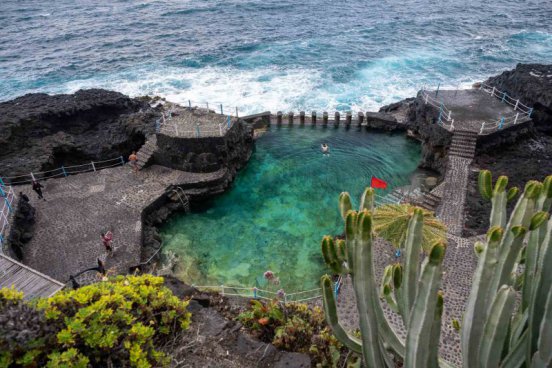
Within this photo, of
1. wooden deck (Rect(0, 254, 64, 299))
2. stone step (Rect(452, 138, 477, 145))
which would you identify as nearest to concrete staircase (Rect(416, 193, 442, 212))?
stone step (Rect(452, 138, 477, 145))

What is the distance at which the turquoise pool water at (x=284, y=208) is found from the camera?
61.6 feet

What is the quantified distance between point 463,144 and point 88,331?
23044 millimetres

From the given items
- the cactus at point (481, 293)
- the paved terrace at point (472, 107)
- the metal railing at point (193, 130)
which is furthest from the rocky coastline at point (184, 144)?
the cactus at point (481, 293)

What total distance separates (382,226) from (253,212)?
10.8m

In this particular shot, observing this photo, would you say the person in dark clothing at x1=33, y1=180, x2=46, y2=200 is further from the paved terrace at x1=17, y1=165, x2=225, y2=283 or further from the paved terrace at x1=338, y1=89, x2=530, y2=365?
the paved terrace at x1=338, y1=89, x2=530, y2=365

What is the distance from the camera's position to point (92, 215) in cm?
2042

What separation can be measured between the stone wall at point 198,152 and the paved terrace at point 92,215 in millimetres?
531

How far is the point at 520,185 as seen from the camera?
2008 cm

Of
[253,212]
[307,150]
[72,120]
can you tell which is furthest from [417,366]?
[72,120]

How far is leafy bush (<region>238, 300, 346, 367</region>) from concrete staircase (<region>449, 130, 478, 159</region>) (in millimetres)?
15759

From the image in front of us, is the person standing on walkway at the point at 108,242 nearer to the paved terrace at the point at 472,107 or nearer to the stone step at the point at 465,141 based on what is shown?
the stone step at the point at 465,141

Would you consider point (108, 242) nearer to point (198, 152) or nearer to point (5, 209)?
point (5, 209)

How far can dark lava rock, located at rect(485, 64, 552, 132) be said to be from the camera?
25766 mm

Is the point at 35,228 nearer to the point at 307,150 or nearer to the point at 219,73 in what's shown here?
the point at 307,150
